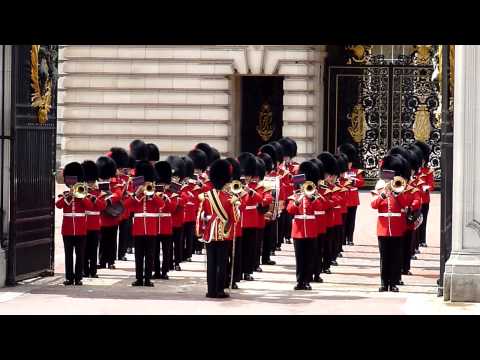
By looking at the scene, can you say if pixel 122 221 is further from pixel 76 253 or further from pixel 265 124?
pixel 265 124

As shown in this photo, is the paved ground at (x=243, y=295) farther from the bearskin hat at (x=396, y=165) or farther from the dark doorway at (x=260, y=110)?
the dark doorway at (x=260, y=110)

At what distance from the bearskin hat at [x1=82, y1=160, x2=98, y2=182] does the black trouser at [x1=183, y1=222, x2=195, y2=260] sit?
242 cm

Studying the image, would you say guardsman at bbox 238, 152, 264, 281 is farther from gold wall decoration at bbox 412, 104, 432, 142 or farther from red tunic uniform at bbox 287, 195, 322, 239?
gold wall decoration at bbox 412, 104, 432, 142

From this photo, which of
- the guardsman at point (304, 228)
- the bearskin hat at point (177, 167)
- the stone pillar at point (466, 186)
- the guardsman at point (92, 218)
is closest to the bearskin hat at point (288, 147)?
the bearskin hat at point (177, 167)

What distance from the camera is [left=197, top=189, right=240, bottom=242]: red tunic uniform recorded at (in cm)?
1537

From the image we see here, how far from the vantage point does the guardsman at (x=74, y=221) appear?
16.3 meters

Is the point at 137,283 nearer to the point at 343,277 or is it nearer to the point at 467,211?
the point at 343,277

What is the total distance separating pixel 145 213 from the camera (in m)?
16.6

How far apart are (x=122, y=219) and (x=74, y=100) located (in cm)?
1210

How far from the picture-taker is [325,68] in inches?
1182

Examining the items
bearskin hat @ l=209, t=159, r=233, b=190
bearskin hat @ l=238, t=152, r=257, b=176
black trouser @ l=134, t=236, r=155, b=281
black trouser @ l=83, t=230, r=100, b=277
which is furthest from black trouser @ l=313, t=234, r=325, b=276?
black trouser @ l=83, t=230, r=100, b=277

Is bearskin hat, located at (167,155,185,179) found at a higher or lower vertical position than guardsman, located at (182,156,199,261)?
higher

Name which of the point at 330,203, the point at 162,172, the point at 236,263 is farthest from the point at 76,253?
the point at 330,203

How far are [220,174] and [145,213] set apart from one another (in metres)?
1.47
